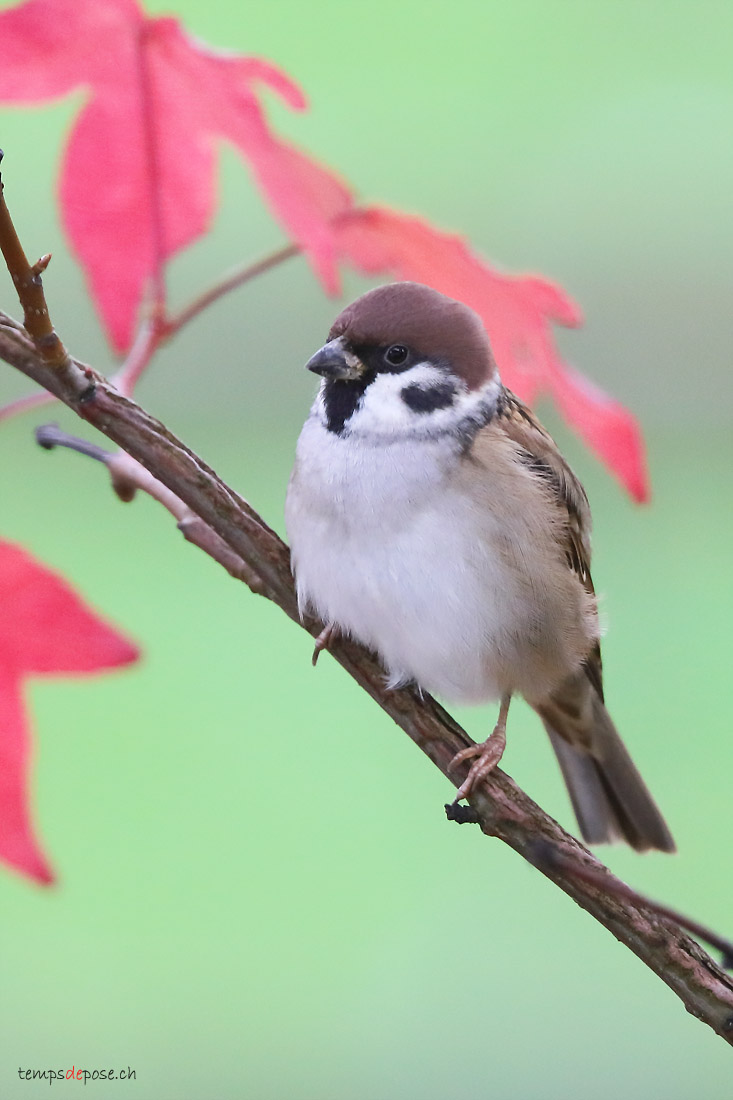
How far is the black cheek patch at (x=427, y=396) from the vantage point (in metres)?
0.61

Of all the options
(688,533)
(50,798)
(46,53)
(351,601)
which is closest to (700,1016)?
(351,601)

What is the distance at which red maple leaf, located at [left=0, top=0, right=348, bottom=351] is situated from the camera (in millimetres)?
469

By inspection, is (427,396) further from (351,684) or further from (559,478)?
(351,684)

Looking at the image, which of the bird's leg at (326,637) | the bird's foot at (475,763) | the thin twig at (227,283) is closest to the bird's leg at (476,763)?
the bird's foot at (475,763)

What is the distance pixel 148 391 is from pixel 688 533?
958mm

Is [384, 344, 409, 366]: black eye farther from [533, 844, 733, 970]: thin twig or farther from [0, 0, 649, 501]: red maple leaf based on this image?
[533, 844, 733, 970]: thin twig

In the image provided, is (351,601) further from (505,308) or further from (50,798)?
(50,798)

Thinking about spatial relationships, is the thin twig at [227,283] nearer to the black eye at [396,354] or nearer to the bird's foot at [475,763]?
the black eye at [396,354]

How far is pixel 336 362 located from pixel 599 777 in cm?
32

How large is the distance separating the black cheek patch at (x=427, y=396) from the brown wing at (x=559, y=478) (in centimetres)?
4

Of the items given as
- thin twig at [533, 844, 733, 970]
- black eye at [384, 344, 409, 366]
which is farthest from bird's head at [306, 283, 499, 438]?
thin twig at [533, 844, 733, 970]

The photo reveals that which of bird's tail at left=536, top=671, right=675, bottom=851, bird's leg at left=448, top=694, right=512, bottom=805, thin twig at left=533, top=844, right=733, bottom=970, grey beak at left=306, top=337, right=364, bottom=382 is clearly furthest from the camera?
bird's tail at left=536, top=671, right=675, bottom=851

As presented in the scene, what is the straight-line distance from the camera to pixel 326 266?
0.46 metres

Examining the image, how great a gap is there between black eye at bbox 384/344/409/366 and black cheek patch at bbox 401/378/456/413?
0.02 meters
